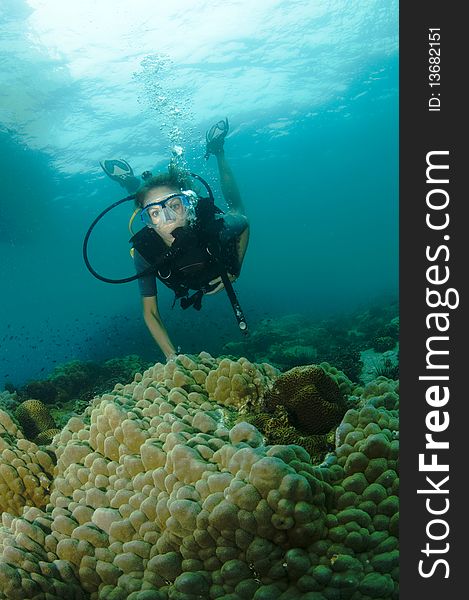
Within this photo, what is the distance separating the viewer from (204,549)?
2342 millimetres

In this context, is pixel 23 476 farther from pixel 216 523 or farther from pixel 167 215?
pixel 167 215

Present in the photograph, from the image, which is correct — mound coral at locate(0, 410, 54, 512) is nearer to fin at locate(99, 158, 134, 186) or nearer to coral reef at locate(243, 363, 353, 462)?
coral reef at locate(243, 363, 353, 462)

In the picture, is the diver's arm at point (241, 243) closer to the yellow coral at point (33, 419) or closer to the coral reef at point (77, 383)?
the yellow coral at point (33, 419)

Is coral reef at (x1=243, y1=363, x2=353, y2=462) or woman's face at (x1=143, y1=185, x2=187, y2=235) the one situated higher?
woman's face at (x1=143, y1=185, x2=187, y2=235)

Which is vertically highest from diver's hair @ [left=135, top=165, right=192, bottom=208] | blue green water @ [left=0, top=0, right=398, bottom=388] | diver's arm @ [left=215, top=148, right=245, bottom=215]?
blue green water @ [left=0, top=0, right=398, bottom=388]

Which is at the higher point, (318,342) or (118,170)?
(118,170)

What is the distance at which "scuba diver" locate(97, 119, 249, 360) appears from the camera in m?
5.95

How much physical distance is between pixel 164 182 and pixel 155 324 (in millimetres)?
2185

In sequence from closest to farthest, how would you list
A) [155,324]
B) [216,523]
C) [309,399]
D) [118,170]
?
[216,523], [309,399], [155,324], [118,170]

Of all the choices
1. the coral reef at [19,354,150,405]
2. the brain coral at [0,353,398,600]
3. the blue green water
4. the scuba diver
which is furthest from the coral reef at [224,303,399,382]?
the brain coral at [0,353,398,600]

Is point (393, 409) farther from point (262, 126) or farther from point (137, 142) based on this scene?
point (262, 126)

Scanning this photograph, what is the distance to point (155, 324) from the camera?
617 centimetres

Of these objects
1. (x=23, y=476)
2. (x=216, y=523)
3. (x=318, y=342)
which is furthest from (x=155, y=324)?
(x=318, y=342)

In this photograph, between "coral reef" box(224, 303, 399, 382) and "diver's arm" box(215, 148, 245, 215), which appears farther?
"coral reef" box(224, 303, 399, 382)
